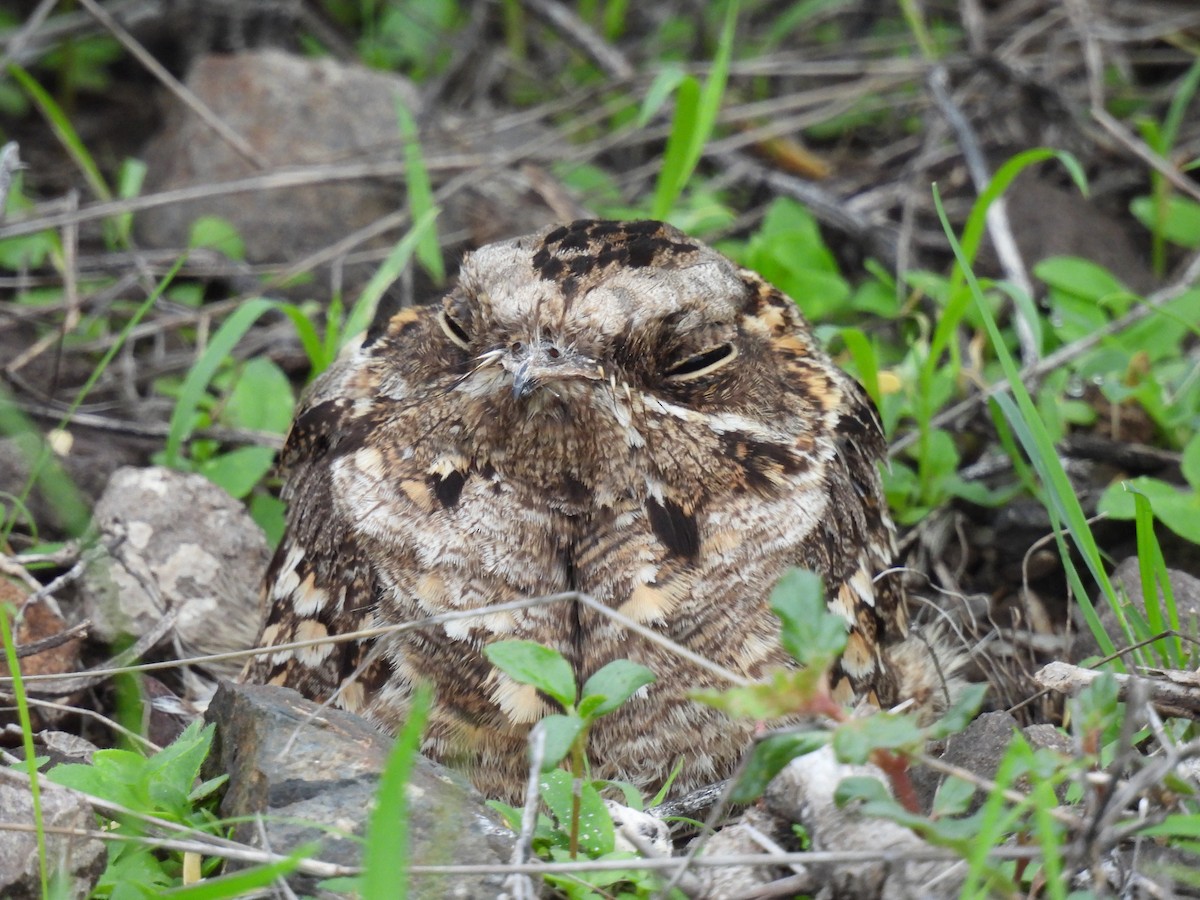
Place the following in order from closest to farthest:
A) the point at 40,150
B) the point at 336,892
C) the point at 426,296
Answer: the point at 336,892, the point at 426,296, the point at 40,150

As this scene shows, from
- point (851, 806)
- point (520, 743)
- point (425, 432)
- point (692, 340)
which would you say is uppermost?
point (692, 340)

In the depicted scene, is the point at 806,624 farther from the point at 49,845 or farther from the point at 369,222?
the point at 369,222

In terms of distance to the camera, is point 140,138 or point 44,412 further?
point 140,138

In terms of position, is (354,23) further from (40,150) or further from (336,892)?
(336,892)

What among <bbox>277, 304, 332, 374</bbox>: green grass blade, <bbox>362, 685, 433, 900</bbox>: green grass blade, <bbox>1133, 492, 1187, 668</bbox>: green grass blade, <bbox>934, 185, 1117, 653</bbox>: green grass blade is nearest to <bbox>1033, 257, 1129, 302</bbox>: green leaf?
<bbox>934, 185, 1117, 653</bbox>: green grass blade

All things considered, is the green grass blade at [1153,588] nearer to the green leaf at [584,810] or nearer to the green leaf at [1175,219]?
the green leaf at [584,810]

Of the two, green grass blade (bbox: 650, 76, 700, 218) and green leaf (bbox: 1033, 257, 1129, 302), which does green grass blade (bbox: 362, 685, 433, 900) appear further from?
green leaf (bbox: 1033, 257, 1129, 302)

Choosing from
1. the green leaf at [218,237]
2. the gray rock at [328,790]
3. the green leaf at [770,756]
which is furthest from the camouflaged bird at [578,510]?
the green leaf at [218,237]

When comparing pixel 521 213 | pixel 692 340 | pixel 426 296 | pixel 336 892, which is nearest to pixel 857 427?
pixel 692 340
